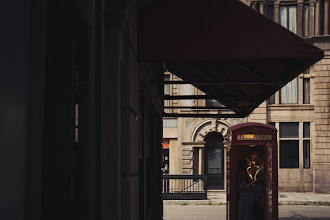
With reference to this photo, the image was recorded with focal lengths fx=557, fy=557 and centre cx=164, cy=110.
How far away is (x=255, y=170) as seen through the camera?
13156 mm

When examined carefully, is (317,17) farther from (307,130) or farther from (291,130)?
(291,130)

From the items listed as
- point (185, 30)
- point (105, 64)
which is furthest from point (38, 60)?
point (185, 30)

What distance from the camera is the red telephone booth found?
13047 millimetres

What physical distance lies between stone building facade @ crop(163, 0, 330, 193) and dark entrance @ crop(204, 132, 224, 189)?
3.2 inches

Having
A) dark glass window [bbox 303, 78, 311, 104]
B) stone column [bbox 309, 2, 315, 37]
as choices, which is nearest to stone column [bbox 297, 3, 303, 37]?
stone column [bbox 309, 2, 315, 37]

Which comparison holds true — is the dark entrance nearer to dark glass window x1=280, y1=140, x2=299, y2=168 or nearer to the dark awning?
dark glass window x1=280, y1=140, x2=299, y2=168

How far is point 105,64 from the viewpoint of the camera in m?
4.30

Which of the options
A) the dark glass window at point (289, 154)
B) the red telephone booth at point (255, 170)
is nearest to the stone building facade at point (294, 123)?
the dark glass window at point (289, 154)

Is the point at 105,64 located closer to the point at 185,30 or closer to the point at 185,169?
the point at 185,30

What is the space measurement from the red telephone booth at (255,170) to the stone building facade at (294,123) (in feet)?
58.2

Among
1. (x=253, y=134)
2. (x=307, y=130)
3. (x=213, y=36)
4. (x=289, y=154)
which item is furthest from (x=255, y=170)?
(x=307, y=130)

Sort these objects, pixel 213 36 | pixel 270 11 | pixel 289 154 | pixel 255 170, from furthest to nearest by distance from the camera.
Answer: pixel 270 11
pixel 289 154
pixel 255 170
pixel 213 36

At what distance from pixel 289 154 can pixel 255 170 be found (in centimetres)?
1836

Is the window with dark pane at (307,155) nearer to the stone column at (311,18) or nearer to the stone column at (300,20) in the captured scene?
the stone column at (311,18)
